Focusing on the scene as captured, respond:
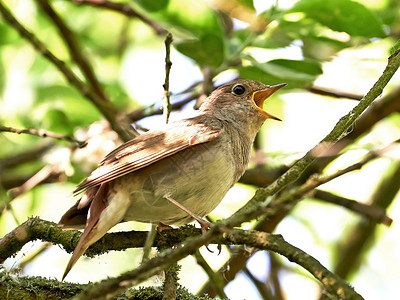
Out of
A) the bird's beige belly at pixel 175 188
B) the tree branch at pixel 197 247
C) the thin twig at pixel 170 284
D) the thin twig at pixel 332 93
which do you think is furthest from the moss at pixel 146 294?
the thin twig at pixel 332 93

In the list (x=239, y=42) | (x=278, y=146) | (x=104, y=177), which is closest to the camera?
(x=104, y=177)

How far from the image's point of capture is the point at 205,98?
20.1 feet

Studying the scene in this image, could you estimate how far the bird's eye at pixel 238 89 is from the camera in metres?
5.91

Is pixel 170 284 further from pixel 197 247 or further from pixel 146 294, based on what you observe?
pixel 197 247

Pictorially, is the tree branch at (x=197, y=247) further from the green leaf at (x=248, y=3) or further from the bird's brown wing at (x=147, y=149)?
the green leaf at (x=248, y=3)

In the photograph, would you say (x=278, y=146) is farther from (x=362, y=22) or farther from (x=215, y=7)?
(x=362, y=22)

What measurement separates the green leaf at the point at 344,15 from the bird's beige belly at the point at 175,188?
141cm

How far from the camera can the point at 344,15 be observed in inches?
183

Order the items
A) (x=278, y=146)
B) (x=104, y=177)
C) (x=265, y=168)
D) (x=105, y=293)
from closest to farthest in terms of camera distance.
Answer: (x=105, y=293)
(x=104, y=177)
(x=265, y=168)
(x=278, y=146)

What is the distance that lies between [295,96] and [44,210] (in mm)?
3349

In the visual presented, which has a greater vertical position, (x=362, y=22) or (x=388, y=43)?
(x=388, y=43)

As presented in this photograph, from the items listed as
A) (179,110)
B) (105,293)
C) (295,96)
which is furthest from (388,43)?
(105,293)

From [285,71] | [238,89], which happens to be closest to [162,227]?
[285,71]

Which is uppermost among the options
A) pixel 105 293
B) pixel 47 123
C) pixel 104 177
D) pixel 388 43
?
pixel 388 43
